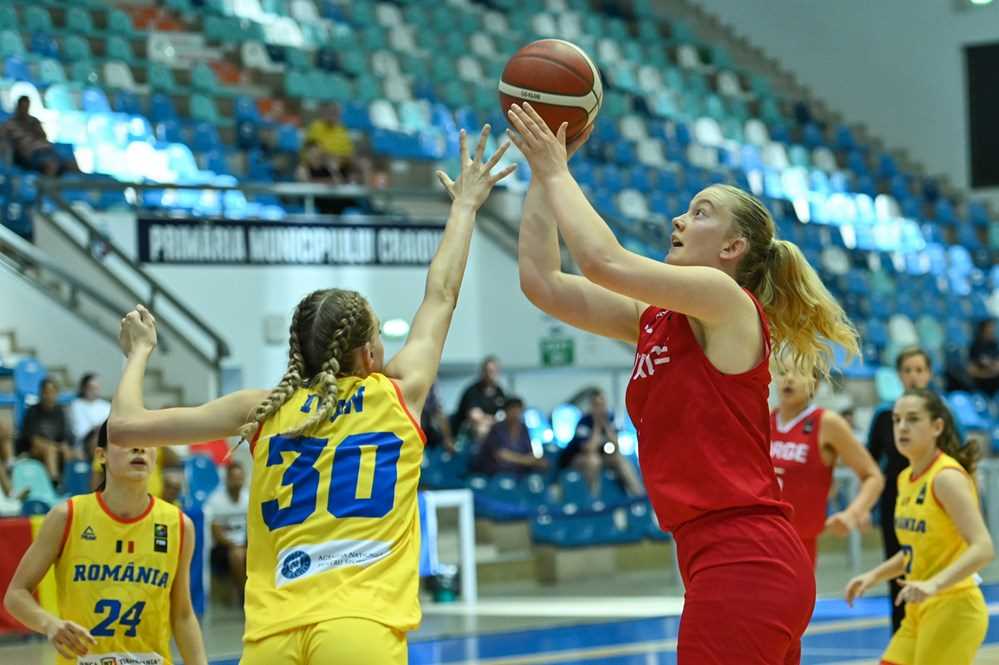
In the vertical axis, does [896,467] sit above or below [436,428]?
below

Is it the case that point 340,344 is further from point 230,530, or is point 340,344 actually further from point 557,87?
point 230,530

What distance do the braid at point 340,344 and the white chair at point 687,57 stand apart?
68.4ft

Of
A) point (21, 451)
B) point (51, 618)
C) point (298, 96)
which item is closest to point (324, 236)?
point (298, 96)

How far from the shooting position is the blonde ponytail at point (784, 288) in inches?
144

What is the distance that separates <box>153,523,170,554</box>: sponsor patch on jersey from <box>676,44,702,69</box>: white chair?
64.5 feet

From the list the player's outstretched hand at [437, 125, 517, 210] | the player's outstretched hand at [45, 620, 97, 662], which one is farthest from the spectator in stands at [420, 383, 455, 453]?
the player's outstretched hand at [437, 125, 517, 210]

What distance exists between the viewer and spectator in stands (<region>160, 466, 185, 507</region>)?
399 inches

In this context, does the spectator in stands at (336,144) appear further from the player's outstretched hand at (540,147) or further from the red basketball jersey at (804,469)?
the player's outstretched hand at (540,147)

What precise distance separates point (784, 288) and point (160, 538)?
6.97 feet

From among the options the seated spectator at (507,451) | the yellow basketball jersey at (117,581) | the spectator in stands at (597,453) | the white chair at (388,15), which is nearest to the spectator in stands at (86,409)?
the seated spectator at (507,451)

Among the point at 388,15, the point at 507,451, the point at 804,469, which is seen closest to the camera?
the point at 804,469

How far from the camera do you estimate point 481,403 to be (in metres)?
13.9

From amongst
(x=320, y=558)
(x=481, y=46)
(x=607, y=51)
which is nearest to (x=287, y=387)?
(x=320, y=558)

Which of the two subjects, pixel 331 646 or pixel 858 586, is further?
pixel 858 586
